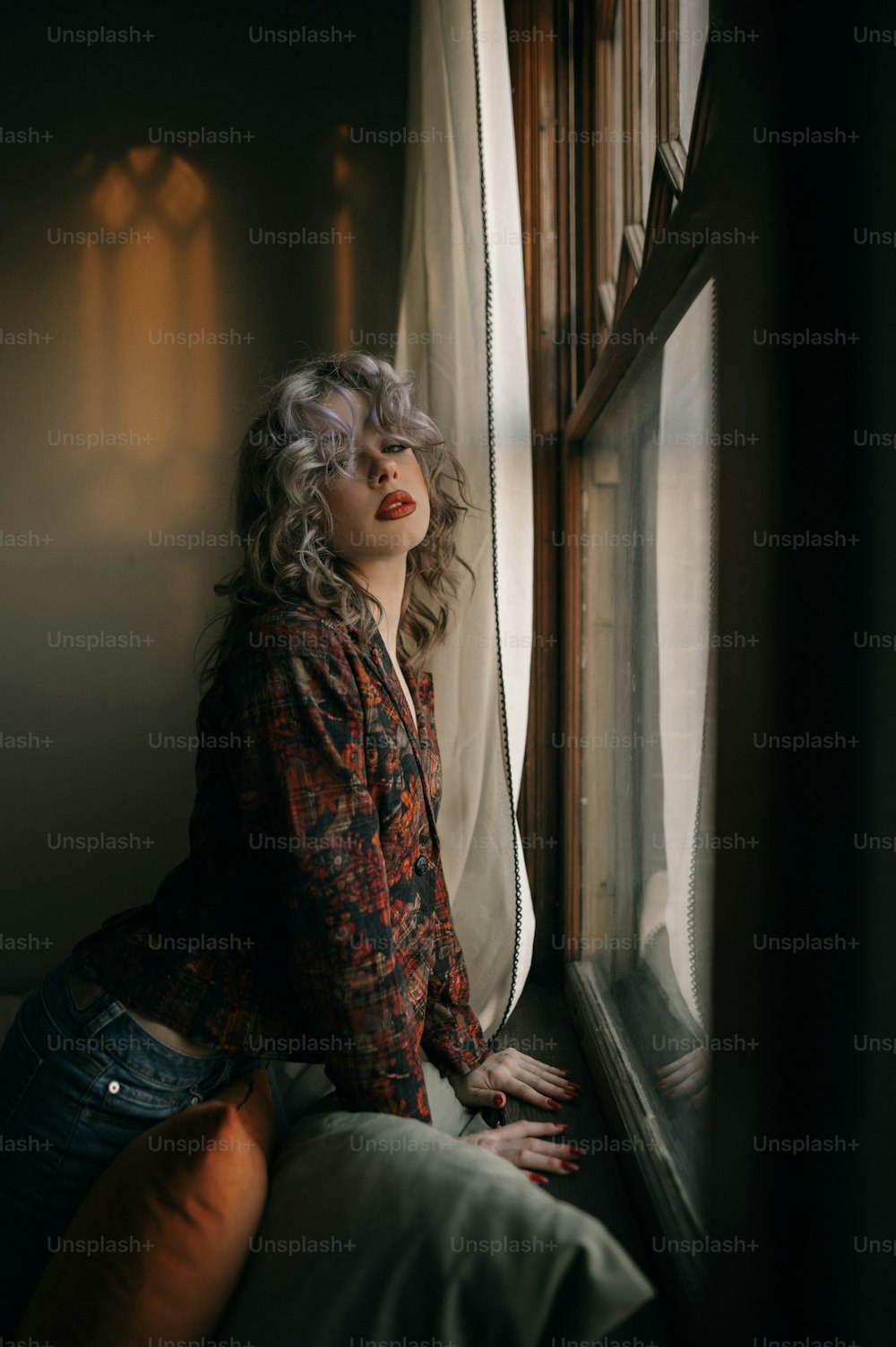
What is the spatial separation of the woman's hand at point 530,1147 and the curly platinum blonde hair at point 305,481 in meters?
0.67

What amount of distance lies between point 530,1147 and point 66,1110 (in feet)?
1.88

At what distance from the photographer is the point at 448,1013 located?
1257mm

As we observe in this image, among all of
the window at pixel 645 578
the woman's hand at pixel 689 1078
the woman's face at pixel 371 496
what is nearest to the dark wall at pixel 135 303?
the window at pixel 645 578

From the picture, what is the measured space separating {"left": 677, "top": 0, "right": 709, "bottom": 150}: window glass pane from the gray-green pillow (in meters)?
0.99

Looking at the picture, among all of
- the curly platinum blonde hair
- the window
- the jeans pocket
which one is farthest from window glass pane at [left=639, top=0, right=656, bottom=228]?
the jeans pocket

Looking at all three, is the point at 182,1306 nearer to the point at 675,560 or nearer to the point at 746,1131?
the point at 746,1131

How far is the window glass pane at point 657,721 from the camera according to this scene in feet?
2.97

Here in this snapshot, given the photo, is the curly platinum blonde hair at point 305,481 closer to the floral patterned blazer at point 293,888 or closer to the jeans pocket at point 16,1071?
the floral patterned blazer at point 293,888

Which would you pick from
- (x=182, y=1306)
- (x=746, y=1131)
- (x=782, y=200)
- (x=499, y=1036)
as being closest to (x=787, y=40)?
(x=782, y=200)

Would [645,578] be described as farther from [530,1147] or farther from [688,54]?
[530,1147]

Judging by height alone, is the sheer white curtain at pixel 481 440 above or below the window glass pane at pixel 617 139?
below

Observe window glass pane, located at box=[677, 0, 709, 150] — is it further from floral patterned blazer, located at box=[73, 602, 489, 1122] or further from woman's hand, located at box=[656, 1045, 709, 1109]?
woman's hand, located at box=[656, 1045, 709, 1109]

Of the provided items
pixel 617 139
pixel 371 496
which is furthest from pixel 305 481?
pixel 617 139

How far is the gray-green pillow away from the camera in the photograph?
61 cm
